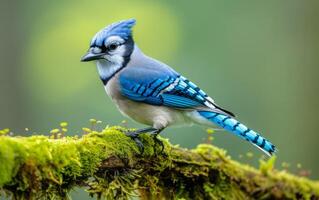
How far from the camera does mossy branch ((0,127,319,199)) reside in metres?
4.69

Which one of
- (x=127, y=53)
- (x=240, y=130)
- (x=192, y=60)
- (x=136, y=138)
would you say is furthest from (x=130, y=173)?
(x=192, y=60)

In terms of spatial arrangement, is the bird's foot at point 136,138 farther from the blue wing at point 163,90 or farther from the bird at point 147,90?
the blue wing at point 163,90

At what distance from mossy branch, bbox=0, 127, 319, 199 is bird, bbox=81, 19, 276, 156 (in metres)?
0.52

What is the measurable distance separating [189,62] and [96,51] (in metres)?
10.9

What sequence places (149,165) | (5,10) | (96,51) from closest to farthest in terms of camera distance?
(149,165)
(96,51)
(5,10)

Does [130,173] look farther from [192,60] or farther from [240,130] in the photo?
[192,60]

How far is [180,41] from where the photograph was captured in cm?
1856

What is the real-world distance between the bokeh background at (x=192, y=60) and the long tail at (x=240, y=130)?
29.1 ft

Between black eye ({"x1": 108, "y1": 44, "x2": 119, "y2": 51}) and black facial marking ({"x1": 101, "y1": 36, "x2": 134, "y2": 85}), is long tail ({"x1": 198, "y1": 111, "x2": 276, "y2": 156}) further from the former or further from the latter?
black eye ({"x1": 108, "y1": 44, "x2": 119, "y2": 51})

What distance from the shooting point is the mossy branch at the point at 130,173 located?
4.69 m

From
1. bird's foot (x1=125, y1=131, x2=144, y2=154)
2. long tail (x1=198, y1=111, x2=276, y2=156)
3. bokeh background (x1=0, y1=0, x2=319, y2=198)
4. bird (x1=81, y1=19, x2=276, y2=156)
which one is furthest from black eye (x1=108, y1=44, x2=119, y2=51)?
bokeh background (x1=0, y1=0, x2=319, y2=198)

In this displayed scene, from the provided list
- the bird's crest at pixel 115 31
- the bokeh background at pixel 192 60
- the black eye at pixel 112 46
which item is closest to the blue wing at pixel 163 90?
the black eye at pixel 112 46

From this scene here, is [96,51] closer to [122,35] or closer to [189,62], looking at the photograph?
[122,35]

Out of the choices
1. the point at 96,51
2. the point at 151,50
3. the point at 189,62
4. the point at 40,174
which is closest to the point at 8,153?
the point at 40,174
